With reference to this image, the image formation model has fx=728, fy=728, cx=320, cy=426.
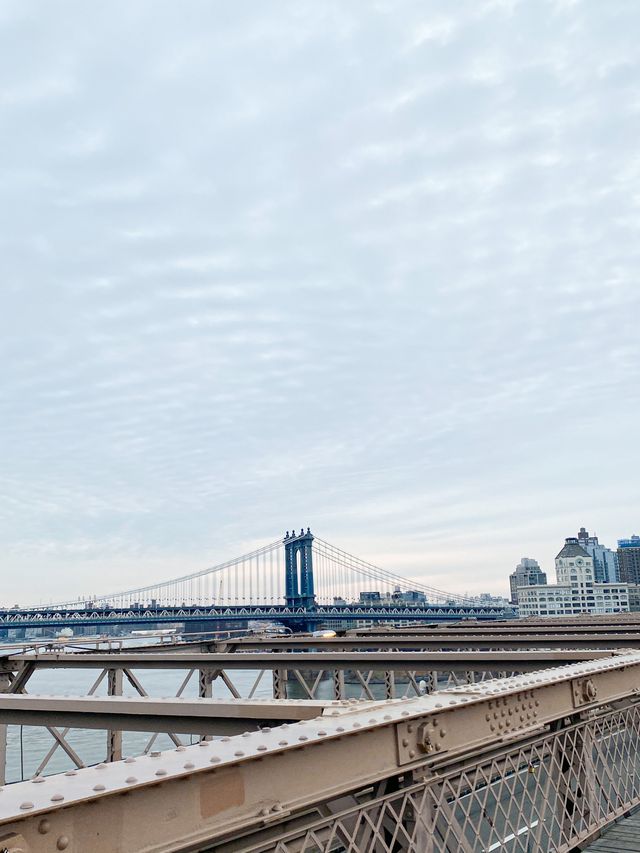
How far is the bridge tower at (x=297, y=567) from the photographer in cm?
11544

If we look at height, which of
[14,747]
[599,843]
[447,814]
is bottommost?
[14,747]

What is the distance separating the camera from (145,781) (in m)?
3.13

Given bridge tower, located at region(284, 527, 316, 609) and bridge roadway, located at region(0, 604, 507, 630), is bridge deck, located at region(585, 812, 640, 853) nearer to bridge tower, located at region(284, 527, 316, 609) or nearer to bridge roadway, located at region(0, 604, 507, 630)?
bridge roadway, located at region(0, 604, 507, 630)

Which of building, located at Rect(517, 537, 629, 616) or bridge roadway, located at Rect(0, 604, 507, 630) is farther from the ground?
bridge roadway, located at Rect(0, 604, 507, 630)

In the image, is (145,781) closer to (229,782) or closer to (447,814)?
(229,782)

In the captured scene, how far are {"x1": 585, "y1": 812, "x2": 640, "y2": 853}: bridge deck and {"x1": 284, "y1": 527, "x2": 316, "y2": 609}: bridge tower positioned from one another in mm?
101224

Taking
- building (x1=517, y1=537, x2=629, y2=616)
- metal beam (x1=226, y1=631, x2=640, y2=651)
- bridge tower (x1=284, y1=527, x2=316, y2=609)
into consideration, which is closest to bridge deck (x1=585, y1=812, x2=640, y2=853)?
metal beam (x1=226, y1=631, x2=640, y2=651)

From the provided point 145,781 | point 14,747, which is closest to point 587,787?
point 145,781

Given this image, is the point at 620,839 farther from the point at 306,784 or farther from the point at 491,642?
the point at 491,642

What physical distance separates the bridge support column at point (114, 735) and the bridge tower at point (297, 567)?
94.3m

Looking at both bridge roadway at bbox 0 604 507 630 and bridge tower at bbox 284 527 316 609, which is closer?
bridge roadway at bbox 0 604 507 630

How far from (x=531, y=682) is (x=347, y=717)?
244 cm

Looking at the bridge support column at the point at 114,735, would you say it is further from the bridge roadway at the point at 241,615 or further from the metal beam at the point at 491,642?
the bridge roadway at the point at 241,615

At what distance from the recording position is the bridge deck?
26.3ft
